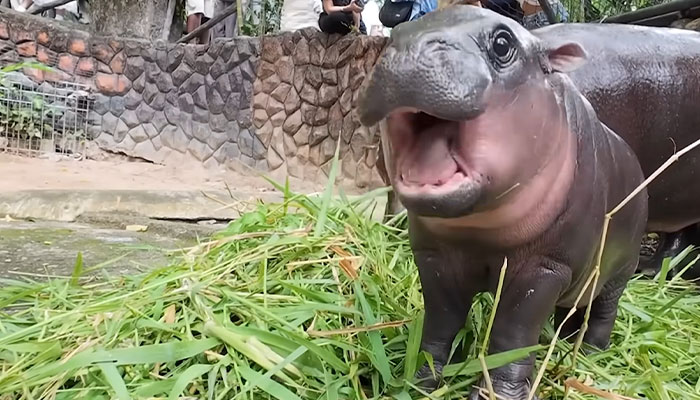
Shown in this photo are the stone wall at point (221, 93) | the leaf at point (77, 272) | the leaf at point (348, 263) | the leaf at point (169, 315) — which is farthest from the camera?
the stone wall at point (221, 93)

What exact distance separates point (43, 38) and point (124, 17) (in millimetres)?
785

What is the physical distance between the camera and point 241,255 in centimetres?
152

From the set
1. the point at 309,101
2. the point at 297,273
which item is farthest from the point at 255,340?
the point at 309,101

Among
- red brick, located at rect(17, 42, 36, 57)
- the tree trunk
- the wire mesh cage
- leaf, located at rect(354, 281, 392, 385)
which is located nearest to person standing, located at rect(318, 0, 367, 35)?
the tree trunk

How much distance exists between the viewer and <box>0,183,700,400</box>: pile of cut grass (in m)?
1.05

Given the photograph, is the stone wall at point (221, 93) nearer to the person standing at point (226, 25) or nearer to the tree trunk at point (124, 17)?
the tree trunk at point (124, 17)

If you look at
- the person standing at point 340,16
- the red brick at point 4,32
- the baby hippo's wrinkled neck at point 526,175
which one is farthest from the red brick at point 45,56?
the baby hippo's wrinkled neck at point 526,175

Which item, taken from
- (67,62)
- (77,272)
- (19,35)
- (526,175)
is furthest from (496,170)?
(19,35)

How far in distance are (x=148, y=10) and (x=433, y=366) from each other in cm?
638

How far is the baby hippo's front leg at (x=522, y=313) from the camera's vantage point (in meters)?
0.95

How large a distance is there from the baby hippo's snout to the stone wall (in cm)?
381

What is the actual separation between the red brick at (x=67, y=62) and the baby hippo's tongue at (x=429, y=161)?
612 centimetres

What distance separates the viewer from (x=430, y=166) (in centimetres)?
80

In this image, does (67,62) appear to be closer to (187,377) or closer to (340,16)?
(340,16)
